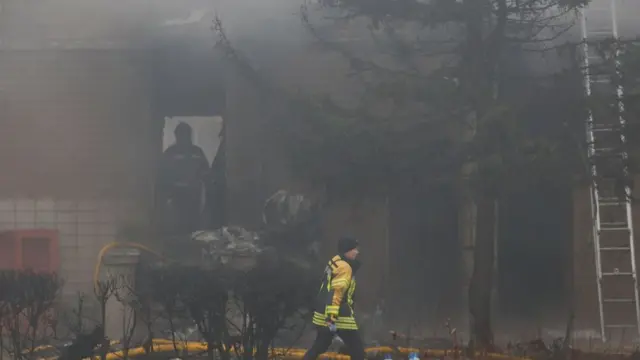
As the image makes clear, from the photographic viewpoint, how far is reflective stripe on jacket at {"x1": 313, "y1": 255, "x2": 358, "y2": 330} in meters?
6.67

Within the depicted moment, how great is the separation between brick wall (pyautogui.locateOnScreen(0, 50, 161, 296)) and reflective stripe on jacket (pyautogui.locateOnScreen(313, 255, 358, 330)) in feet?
14.3

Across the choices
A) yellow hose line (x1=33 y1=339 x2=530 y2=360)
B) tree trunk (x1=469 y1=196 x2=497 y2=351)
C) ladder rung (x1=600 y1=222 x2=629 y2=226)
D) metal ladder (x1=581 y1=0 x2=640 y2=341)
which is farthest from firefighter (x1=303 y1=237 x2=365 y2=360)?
ladder rung (x1=600 y1=222 x2=629 y2=226)

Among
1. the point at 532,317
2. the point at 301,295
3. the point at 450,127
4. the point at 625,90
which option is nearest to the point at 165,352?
the point at 301,295

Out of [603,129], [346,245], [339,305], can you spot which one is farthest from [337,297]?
[603,129]

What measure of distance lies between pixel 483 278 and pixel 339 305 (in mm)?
2824

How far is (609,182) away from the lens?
332 inches

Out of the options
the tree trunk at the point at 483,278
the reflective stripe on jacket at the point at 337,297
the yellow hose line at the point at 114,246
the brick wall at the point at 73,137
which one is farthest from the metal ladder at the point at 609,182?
the brick wall at the point at 73,137

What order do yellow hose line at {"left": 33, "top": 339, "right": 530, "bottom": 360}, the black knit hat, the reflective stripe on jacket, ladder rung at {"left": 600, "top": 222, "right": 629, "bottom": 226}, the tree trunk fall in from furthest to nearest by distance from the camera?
ladder rung at {"left": 600, "top": 222, "right": 629, "bottom": 226} < the tree trunk < yellow hose line at {"left": 33, "top": 339, "right": 530, "bottom": 360} < the black knit hat < the reflective stripe on jacket

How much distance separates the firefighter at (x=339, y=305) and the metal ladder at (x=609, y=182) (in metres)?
2.68

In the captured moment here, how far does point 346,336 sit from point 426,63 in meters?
4.17

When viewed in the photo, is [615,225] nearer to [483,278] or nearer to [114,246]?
[483,278]

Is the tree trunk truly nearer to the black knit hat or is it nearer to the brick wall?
Answer: the black knit hat

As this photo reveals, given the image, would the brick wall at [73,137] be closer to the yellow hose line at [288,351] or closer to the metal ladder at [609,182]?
the yellow hose line at [288,351]

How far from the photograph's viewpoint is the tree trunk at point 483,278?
888 cm
